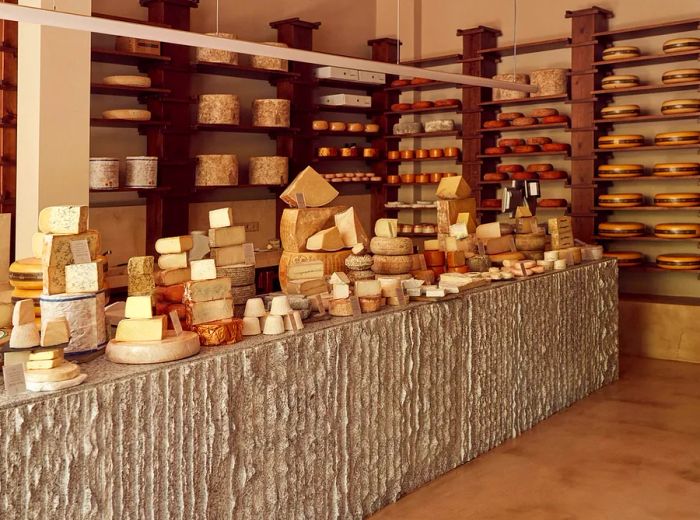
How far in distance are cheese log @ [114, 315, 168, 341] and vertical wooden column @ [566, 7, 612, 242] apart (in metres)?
4.79

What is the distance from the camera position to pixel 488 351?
12.7 ft

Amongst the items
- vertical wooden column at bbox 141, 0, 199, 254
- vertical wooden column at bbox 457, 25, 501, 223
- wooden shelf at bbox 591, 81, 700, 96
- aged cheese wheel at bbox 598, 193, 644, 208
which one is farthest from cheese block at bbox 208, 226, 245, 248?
vertical wooden column at bbox 457, 25, 501, 223

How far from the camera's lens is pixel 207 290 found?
106 inches

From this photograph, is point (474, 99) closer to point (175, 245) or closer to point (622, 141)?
point (622, 141)

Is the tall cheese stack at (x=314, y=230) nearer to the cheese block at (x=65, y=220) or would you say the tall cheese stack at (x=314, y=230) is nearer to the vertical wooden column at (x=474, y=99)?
the cheese block at (x=65, y=220)

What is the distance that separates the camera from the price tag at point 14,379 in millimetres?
2045

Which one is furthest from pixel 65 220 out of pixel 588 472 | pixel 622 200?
pixel 622 200

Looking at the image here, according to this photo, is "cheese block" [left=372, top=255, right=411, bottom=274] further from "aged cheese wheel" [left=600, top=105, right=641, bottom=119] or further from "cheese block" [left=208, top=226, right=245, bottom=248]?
"aged cheese wheel" [left=600, top=105, right=641, bottom=119]

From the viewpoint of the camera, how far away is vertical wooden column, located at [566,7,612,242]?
6.46 meters

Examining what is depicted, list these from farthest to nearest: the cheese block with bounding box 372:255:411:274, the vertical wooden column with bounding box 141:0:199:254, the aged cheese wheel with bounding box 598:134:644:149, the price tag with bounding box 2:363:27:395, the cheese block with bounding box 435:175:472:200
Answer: the aged cheese wheel with bounding box 598:134:644:149
the vertical wooden column with bounding box 141:0:199:254
the cheese block with bounding box 435:175:472:200
the cheese block with bounding box 372:255:411:274
the price tag with bounding box 2:363:27:395

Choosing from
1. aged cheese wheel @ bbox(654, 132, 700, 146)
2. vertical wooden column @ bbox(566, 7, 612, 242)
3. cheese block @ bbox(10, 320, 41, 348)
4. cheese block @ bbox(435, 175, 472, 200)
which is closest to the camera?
cheese block @ bbox(10, 320, 41, 348)

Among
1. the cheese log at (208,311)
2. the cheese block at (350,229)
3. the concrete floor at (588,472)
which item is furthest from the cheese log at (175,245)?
the concrete floor at (588,472)

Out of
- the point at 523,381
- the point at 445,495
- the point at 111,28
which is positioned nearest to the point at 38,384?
the point at 111,28

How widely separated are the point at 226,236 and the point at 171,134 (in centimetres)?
306
